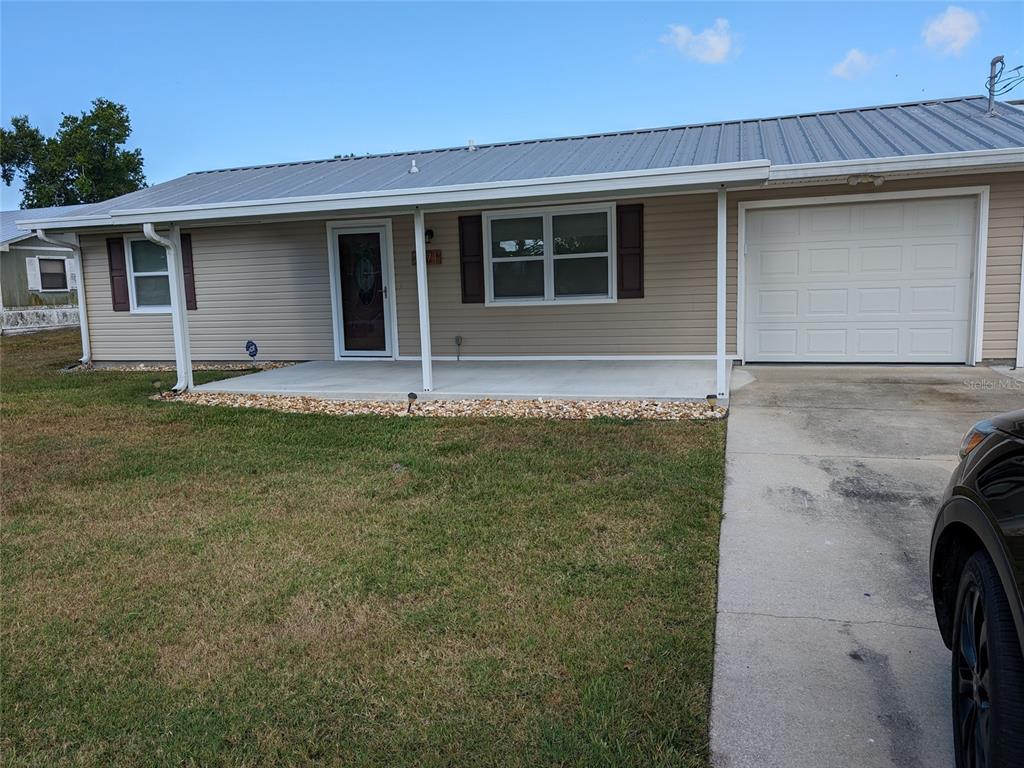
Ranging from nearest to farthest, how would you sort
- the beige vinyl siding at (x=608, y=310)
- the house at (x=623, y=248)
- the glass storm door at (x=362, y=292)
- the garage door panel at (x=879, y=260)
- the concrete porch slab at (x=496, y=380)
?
1. the concrete porch slab at (x=496, y=380)
2. the house at (x=623, y=248)
3. the garage door panel at (x=879, y=260)
4. the beige vinyl siding at (x=608, y=310)
5. the glass storm door at (x=362, y=292)

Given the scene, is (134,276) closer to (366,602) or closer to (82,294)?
(82,294)

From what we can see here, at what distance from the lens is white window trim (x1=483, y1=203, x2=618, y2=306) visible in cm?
970

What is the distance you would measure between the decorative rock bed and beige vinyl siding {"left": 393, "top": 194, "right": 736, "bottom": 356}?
2.67 metres

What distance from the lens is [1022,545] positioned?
1.64 m

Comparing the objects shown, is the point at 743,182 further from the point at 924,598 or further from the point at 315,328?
the point at 315,328

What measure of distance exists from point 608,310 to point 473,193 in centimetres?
327

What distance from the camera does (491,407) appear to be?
7.46 meters

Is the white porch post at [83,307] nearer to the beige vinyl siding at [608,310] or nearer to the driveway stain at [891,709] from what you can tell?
the beige vinyl siding at [608,310]

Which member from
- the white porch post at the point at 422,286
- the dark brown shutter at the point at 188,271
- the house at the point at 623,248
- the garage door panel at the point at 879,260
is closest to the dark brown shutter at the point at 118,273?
the house at the point at 623,248

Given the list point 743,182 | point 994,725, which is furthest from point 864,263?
point 994,725

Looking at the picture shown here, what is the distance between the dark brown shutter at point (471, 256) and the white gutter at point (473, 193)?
8.60 feet

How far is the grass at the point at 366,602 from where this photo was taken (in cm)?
236

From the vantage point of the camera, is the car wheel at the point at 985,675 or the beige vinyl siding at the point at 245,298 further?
the beige vinyl siding at the point at 245,298

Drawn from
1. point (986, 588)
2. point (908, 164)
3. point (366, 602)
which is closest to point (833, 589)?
point (986, 588)
